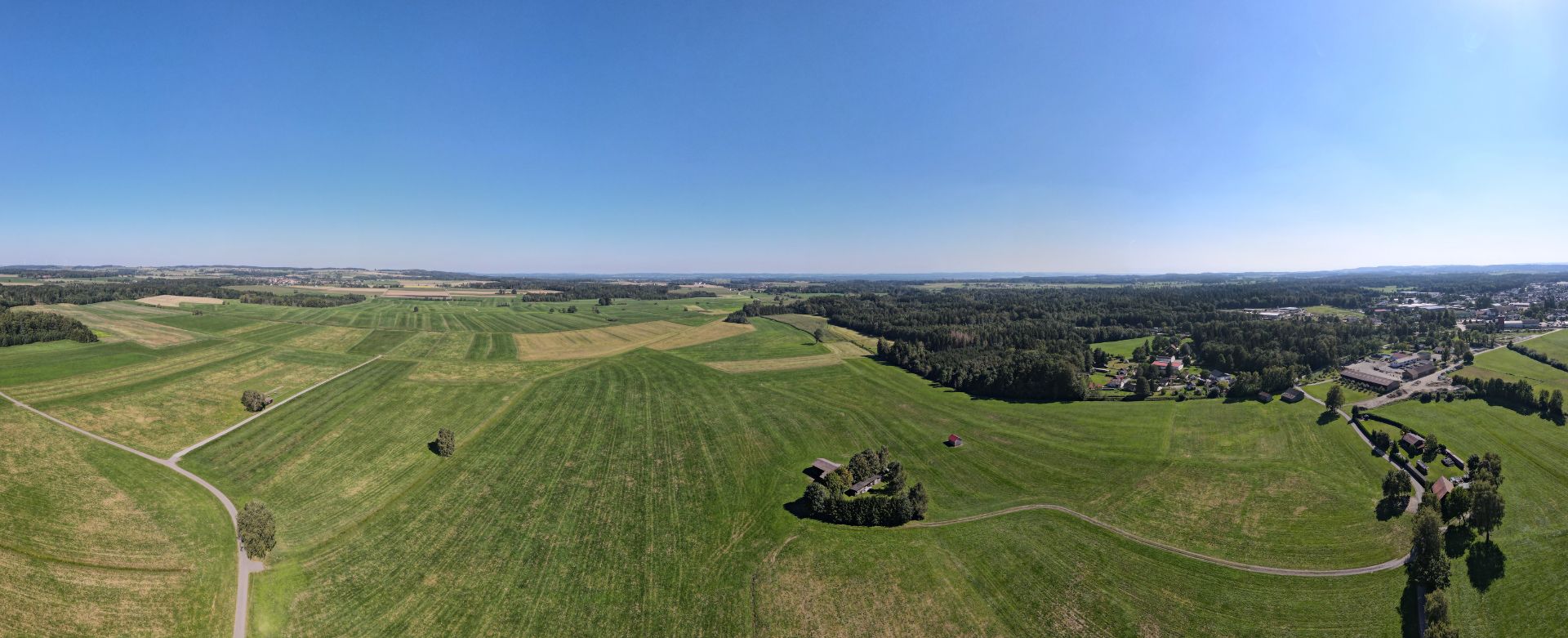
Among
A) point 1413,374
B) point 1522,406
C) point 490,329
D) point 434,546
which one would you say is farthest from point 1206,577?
point 490,329

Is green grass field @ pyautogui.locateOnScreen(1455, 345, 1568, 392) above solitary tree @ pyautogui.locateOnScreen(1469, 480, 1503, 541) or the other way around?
above

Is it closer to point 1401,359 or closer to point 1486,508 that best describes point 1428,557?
point 1486,508

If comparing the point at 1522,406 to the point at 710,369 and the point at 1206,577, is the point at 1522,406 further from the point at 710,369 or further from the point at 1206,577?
the point at 710,369

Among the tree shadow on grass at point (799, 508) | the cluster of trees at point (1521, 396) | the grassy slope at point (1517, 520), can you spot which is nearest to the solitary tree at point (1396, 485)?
the grassy slope at point (1517, 520)

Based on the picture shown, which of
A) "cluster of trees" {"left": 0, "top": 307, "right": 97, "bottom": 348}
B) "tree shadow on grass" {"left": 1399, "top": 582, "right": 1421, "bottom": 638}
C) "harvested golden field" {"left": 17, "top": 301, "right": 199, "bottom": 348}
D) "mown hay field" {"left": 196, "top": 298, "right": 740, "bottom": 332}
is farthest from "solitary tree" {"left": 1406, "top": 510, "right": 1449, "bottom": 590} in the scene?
"cluster of trees" {"left": 0, "top": 307, "right": 97, "bottom": 348}

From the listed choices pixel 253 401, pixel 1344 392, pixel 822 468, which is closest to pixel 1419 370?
pixel 1344 392

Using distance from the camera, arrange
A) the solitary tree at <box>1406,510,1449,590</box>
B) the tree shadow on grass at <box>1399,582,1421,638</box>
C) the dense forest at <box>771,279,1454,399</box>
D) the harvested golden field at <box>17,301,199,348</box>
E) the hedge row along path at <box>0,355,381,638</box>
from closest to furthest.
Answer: the tree shadow on grass at <box>1399,582,1421,638</box>, the hedge row along path at <box>0,355,381,638</box>, the solitary tree at <box>1406,510,1449,590</box>, the dense forest at <box>771,279,1454,399</box>, the harvested golden field at <box>17,301,199,348</box>

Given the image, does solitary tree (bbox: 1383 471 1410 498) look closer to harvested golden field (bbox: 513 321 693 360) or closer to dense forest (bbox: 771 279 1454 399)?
dense forest (bbox: 771 279 1454 399)

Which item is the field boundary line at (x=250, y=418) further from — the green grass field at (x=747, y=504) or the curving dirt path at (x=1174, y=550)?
the curving dirt path at (x=1174, y=550)
